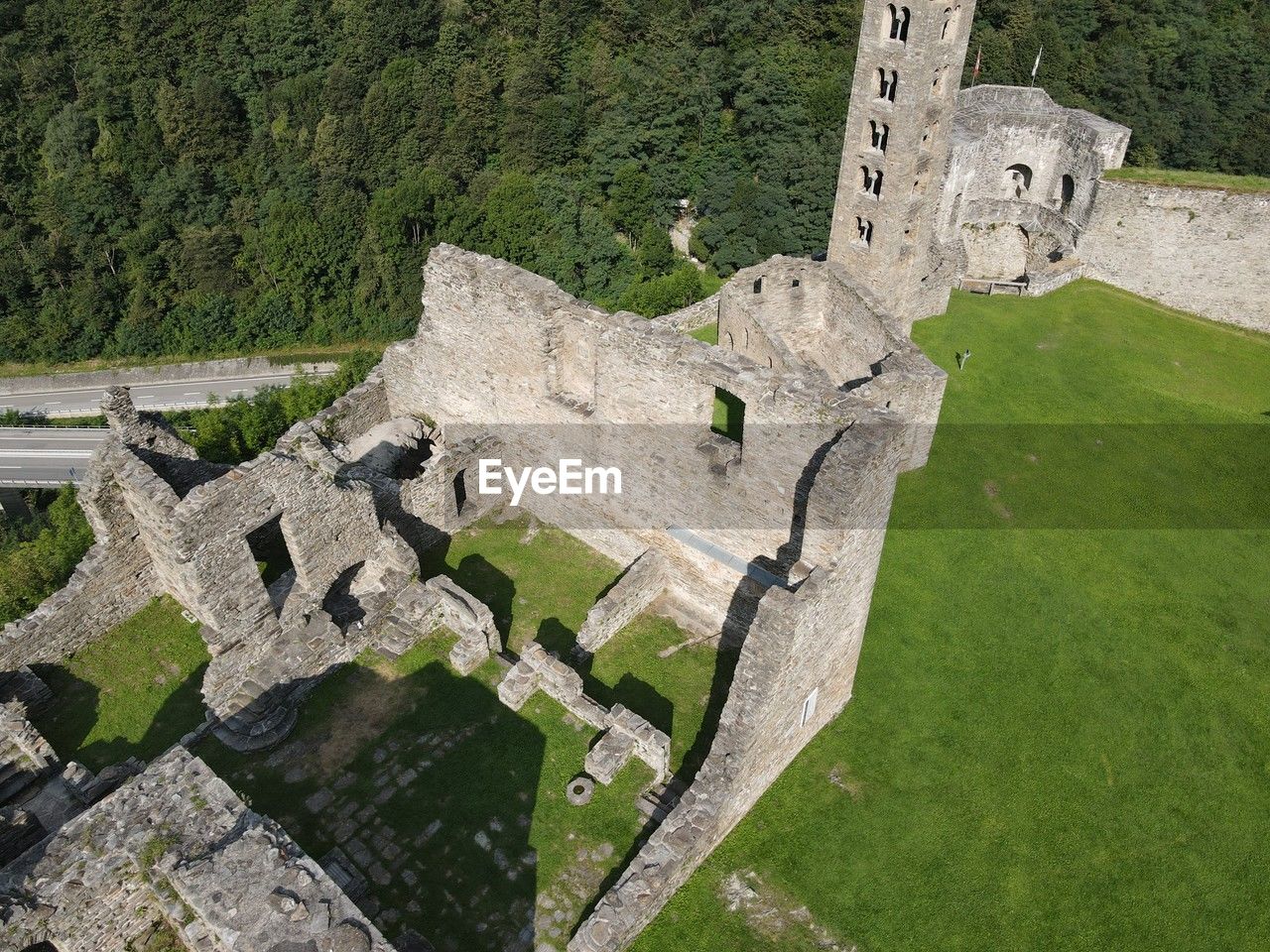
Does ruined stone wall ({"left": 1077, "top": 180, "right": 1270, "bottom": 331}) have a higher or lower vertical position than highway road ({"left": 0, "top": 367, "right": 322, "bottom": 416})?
higher

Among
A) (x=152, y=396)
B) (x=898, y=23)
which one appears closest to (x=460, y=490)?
(x=898, y=23)

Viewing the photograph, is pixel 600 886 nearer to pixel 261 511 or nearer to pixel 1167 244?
pixel 261 511

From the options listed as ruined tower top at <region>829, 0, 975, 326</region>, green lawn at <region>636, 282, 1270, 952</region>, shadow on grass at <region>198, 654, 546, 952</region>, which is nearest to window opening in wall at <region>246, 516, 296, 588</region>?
shadow on grass at <region>198, 654, 546, 952</region>

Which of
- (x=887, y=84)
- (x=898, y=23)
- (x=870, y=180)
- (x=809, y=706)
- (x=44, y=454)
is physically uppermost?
(x=898, y=23)

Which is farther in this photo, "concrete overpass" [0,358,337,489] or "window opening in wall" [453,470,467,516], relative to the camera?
"concrete overpass" [0,358,337,489]

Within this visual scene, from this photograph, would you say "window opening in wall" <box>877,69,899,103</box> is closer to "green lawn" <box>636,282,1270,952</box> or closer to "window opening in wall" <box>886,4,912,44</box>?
"window opening in wall" <box>886,4,912,44</box>

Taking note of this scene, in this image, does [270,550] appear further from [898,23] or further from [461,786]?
[898,23]
